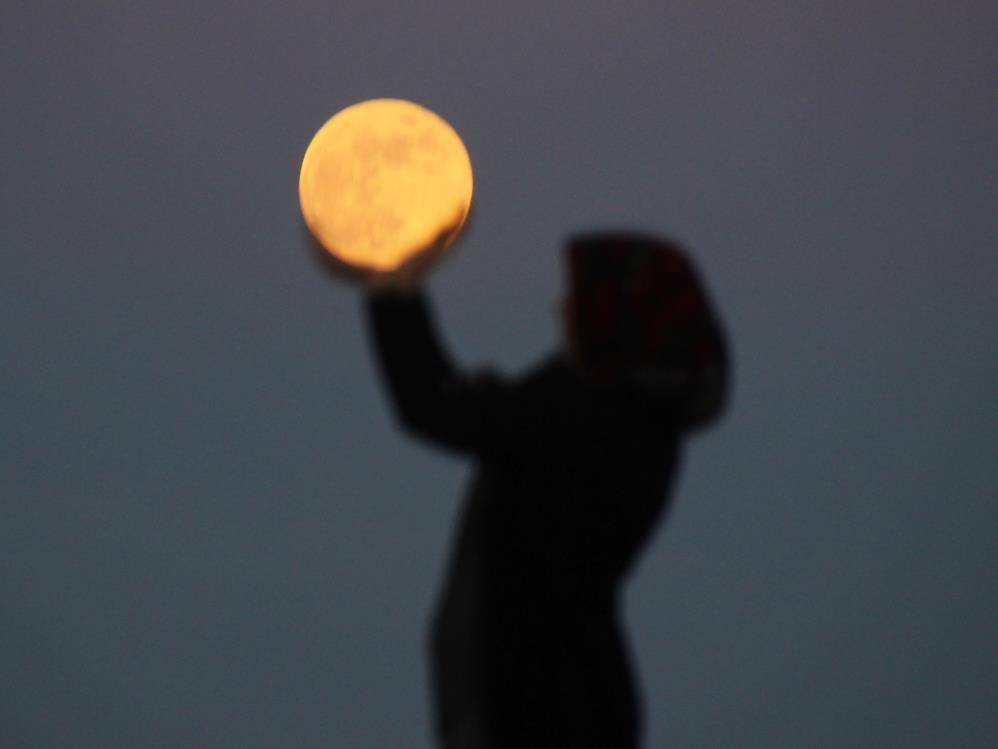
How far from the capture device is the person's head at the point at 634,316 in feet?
6.47

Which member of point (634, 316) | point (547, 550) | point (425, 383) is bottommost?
point (547, 550)

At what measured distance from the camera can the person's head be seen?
6.47 feet

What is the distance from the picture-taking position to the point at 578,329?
198 centimetres

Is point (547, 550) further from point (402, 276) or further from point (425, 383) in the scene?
point (402, 276)

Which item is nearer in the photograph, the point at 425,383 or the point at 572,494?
the point at 425,383

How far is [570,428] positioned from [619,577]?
0.26 meters

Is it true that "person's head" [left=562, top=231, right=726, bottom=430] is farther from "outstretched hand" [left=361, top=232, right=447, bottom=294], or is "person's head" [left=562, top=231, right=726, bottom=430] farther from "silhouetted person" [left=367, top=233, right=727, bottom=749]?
"outstretched hand" [left=361, top=232, right=447, bottom=294]

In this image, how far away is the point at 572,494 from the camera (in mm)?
2010

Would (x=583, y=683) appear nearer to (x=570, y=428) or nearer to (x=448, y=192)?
(x=570, y=428)

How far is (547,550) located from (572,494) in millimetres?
92

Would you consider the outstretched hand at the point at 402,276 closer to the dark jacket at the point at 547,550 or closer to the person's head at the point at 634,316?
the dark jacket at the point at 547,550

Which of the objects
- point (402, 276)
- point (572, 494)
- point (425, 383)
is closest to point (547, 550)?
point (572, 494)

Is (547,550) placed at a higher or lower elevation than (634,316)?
lower

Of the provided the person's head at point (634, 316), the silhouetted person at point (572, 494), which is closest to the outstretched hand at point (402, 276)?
the silhouetted person at point (572, 494)
